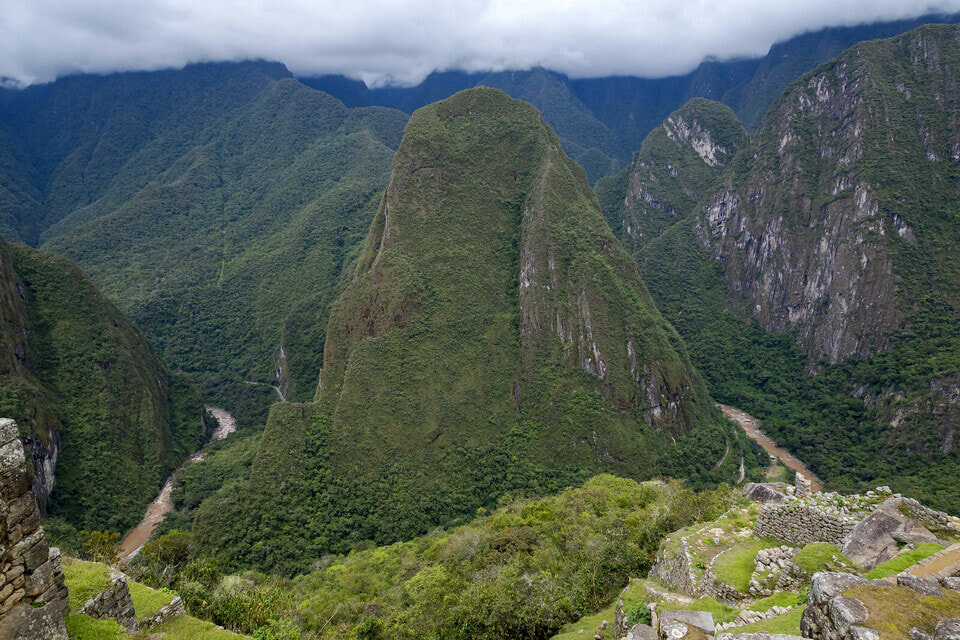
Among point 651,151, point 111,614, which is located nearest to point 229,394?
point 111,614

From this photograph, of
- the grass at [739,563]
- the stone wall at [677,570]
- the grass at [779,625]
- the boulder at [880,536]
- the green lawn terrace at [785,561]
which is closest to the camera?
the grass at [779,625]

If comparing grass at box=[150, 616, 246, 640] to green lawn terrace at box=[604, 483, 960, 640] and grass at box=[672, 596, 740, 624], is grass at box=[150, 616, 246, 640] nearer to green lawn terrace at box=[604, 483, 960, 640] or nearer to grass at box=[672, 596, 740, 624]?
green lawn terrace at box=[604, 483, 960, 640]

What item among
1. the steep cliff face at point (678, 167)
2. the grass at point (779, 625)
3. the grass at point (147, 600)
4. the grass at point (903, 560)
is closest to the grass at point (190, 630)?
the grass at point (147, 600)

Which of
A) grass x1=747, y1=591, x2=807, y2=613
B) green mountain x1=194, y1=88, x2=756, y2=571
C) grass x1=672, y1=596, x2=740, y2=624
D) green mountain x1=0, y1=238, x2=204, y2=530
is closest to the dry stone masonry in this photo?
grass x1=747, y1=591, x2=807, y2=613

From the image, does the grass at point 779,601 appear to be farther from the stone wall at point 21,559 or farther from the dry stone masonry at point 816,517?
the stone wall at point 21,559

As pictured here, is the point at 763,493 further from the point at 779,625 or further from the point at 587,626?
the point at 779,625

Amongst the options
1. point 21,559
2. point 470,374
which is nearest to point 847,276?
point 470,374

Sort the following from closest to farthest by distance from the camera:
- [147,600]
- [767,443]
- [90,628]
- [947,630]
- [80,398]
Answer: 1. [947,630]
2. [90,628]
3. [147,600]
4. [80,398]
5. [767,443]
